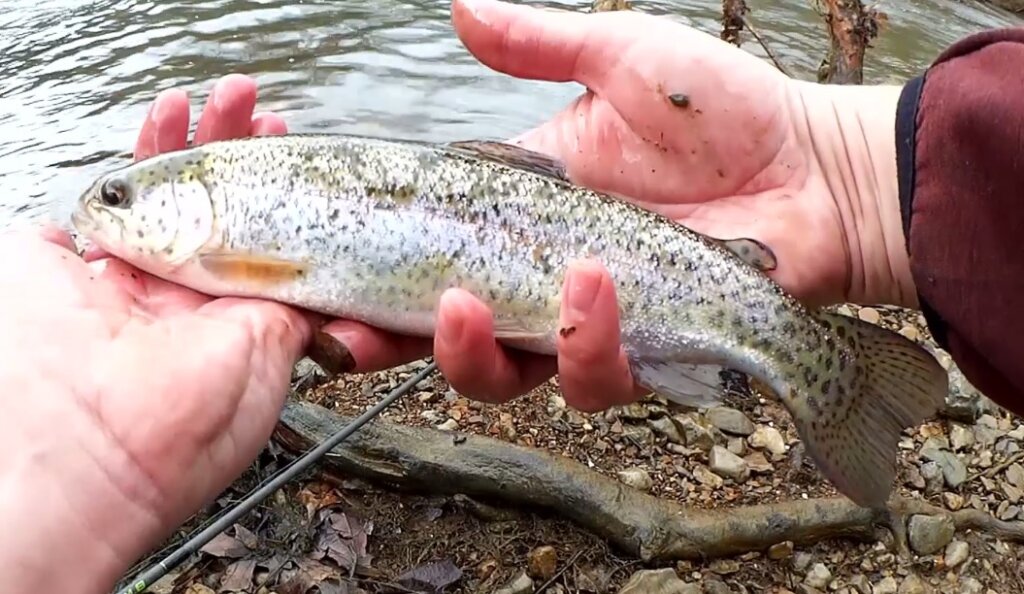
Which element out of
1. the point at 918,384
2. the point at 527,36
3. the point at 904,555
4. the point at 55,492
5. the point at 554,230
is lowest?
the point at 904,555

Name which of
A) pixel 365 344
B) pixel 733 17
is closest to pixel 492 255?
pixel 365 344

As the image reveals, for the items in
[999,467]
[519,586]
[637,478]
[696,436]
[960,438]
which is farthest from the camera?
[960,438]

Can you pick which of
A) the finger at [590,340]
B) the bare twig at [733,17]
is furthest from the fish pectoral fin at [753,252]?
the bare twig at [733,17]

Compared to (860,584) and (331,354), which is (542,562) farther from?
(331,354)

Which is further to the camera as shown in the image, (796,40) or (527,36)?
(796,40)

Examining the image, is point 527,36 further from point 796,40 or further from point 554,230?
point 796,40

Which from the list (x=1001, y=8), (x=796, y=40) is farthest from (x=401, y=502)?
(x=1001, y=8)
